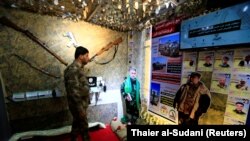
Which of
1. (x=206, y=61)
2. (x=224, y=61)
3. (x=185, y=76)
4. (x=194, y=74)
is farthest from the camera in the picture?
(x=185, y=76)

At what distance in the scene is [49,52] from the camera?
2533 mm

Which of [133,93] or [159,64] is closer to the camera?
[159,64]

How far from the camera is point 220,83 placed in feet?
5.25

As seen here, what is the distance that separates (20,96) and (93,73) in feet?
3.63

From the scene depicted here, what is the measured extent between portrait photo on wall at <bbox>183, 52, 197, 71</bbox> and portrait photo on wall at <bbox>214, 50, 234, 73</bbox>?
0.81ft

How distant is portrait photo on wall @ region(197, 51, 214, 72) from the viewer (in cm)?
168

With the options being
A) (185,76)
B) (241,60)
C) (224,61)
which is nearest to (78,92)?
(185,76)

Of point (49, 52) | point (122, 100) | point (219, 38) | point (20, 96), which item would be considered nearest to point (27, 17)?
point (49, 52)

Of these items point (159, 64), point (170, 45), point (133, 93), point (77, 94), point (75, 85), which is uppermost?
point (170, 45)

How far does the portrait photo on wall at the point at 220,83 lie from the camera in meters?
1.54

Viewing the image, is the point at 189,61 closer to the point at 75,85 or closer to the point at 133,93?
the point at 133,93

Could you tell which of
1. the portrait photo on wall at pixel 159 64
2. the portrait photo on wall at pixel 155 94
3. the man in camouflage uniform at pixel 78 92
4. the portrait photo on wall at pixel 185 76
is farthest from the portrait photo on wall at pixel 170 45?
the man in camouflage uniform at pixel 78 92

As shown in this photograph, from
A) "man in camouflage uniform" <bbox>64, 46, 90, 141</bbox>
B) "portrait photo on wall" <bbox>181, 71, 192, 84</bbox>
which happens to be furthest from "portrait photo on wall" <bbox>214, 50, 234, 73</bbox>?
"man in camouflage uniform" <bbox>64, 46, 90, 141</bbox>

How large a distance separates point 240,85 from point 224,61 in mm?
253
